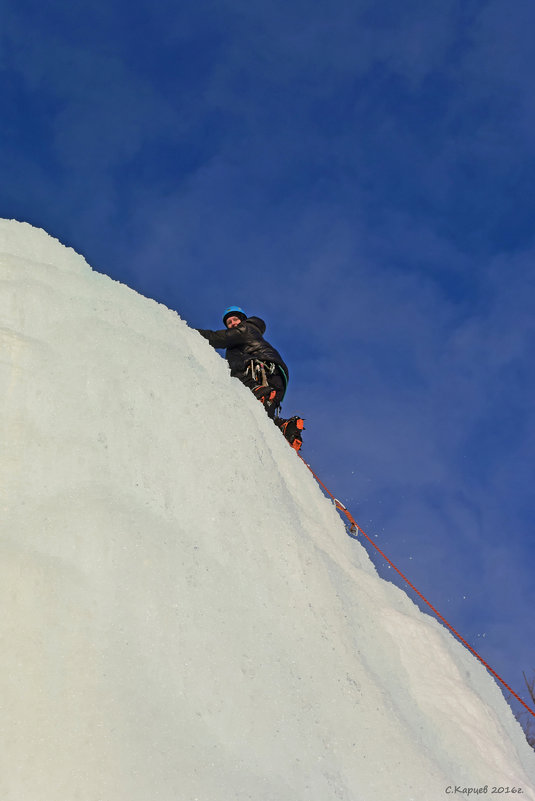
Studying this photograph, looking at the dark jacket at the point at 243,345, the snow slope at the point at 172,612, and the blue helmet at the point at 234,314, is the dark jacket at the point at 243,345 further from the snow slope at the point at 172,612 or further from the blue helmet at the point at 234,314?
the snow slope at the point at 172,612

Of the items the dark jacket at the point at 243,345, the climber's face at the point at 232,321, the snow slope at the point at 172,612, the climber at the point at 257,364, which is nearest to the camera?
the snow slope at the point at 172,612

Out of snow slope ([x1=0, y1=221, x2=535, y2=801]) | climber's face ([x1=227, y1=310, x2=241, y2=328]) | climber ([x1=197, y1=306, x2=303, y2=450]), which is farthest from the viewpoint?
climber's face ([x1=227, y1=310, x2=241, y2=328])

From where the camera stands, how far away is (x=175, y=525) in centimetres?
374

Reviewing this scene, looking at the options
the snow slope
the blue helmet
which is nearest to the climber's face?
the blue helmet

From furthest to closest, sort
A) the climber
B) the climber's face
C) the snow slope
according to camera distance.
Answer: the climber's face < the climber < the snow slope

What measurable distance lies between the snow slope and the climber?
392 centimetres

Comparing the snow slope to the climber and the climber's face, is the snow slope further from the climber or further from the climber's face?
the climber's face

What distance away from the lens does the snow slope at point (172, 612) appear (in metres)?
2.89

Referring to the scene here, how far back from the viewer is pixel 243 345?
31.2 ft

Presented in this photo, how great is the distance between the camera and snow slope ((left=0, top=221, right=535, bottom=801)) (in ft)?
9.47

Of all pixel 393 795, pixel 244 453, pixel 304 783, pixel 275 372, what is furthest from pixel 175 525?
pixel 275 372

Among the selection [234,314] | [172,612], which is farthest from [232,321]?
[172,612]

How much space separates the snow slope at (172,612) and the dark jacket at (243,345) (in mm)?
4291

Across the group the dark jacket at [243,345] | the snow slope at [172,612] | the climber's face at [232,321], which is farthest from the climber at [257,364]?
the snow slope at [172,612]
